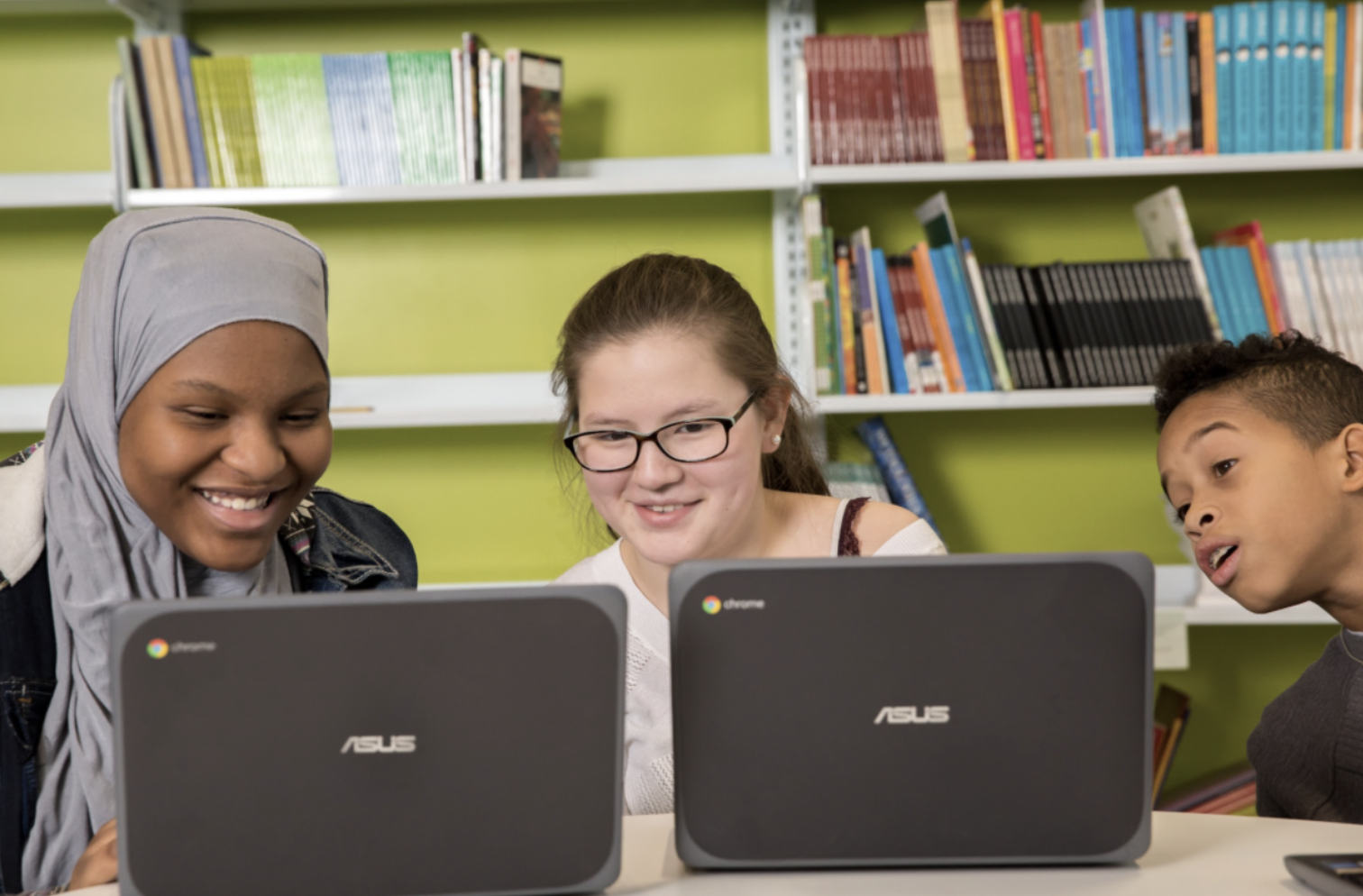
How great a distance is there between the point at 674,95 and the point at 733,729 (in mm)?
1812

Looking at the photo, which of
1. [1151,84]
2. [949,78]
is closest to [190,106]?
[949,78]

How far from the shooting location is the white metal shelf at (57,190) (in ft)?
6.68

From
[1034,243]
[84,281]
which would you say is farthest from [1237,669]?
[84,281]

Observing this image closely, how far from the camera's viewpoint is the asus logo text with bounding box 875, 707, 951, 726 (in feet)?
2.47

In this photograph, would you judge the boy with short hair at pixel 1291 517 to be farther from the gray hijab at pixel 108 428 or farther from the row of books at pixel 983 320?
A: the gray hijab at pixel 108 428

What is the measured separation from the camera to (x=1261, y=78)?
2047mm

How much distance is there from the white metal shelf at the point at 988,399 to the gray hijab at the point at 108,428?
3.54ft

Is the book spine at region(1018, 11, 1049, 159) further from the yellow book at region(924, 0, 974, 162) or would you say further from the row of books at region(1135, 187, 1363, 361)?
the row of books at region(1135, 187, 1363, 361)

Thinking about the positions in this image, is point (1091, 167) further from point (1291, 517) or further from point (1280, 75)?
point (1291, 517)

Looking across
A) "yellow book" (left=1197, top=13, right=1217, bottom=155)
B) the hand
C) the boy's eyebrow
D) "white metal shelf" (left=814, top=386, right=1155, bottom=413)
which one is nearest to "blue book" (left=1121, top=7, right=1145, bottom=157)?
"yellow book" (left=1197, top=13, right=1217, bottom=155)

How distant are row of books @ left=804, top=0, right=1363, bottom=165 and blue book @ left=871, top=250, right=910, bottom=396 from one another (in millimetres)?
192

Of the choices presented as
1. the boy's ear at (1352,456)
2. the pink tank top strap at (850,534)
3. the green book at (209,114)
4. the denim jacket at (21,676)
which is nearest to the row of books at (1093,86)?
the pink tank top strap at (850,534)

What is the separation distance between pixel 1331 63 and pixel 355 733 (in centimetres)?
211

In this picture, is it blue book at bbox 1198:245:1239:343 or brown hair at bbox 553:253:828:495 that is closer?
brown hair at bbox 553:253:828:495
